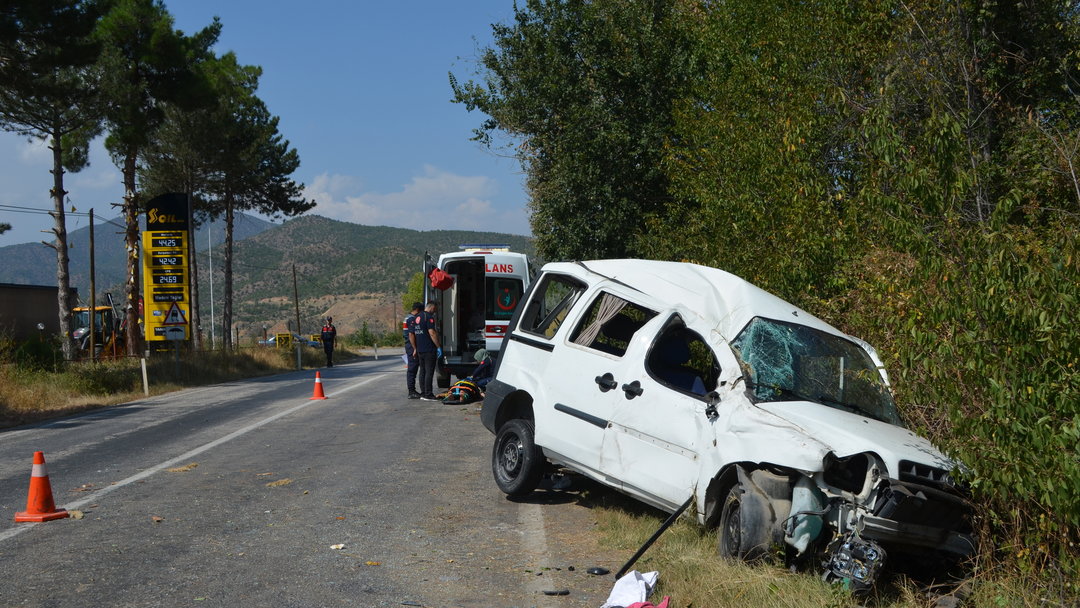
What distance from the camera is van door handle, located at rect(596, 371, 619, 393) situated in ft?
21.9

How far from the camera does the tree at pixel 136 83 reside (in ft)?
91.9

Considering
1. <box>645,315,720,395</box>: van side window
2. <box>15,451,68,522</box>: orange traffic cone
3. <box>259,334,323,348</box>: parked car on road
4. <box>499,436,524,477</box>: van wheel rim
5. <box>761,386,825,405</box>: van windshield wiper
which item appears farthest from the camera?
<box>259,334,323,348</box>: parked car on road

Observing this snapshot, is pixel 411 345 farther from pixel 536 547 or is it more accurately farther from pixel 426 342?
pixel 536 547

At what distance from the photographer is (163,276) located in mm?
28188

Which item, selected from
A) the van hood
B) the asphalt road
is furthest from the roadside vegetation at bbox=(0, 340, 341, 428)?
the van hood

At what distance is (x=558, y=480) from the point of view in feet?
27.4

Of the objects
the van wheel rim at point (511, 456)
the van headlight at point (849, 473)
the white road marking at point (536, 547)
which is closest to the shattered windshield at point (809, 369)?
the van headlight at point (849, 473)

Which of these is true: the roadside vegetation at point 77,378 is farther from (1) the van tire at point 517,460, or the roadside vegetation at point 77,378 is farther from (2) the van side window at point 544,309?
(2) the van side window at point 544,309

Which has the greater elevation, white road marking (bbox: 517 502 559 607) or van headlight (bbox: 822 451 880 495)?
van headlight (bbox: 822 451 880 495)

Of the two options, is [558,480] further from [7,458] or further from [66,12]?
[66,12]

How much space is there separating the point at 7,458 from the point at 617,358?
324 inches

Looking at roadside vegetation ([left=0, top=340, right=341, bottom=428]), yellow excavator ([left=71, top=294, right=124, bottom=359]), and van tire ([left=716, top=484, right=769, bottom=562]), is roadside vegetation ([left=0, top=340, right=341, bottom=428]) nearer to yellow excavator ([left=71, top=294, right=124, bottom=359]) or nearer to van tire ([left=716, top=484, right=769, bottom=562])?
yellow excavator ([left=71, top=294, right=124, bottom=359])

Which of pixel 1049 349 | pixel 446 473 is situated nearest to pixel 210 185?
pixel 446 473

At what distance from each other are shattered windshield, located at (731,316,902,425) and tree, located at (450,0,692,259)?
9707mm
